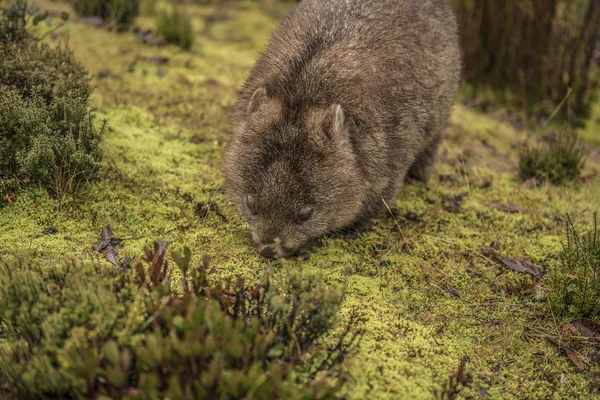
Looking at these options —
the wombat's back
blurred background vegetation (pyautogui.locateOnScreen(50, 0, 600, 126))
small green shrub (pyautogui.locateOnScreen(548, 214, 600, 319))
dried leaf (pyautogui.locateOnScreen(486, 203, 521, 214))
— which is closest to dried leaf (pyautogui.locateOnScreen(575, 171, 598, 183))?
dried leaf (pyautogui.locateOnScreen(486, 203, 521, 214))

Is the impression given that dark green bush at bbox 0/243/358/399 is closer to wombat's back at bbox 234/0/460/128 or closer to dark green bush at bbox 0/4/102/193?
dark green bush at bbox 0/4/102/193

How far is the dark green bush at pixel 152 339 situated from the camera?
2.81 metres

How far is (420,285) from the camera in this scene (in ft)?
15.3

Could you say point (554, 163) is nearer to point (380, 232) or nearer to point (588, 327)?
point (380, 232)

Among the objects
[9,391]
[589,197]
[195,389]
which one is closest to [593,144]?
[589,197]

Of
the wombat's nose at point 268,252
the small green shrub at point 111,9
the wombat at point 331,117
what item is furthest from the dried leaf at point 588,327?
the small green shrub at point 111,9

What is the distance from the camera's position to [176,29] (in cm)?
797

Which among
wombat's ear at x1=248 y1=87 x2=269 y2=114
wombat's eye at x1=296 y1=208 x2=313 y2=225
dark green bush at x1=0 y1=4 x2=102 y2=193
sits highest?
wombat's ear at x1=248 y1=87 x2=269 y2=114

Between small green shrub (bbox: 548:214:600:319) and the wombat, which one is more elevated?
the wombat

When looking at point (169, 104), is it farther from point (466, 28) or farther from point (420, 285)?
point (466, 28)

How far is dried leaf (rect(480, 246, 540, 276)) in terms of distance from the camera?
4949 millimetres

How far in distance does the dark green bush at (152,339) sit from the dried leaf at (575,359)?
1632 mm

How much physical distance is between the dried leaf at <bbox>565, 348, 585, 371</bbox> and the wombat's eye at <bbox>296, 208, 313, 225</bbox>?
80.8 inches

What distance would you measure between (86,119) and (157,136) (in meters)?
1.14
